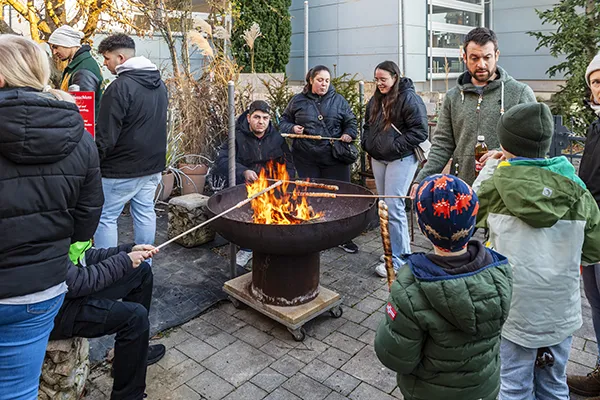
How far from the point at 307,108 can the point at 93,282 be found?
3064 mm

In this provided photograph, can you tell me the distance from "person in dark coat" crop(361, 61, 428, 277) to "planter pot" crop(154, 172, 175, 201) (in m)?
2.88

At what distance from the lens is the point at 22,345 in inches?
78.0

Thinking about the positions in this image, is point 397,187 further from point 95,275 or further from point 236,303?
point 95,275

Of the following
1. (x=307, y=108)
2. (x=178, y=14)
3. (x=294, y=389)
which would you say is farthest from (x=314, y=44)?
(x=294, y=389)

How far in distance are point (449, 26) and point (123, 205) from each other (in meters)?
9.94

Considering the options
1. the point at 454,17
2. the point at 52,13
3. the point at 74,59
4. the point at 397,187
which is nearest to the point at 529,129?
the point at 397,187

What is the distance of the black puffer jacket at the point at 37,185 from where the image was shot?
1822 millimetres

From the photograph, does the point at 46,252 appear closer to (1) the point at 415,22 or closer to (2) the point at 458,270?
(2) the point at 458,270

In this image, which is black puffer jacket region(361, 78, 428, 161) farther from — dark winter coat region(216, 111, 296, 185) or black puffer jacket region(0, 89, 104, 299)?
black puffer jacket region(0, 89, 104, 299)

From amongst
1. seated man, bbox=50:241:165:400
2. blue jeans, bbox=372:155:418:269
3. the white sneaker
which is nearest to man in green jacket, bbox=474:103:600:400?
seated man, bbox=50:241:165:400

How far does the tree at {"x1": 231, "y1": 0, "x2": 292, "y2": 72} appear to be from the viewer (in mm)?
10539

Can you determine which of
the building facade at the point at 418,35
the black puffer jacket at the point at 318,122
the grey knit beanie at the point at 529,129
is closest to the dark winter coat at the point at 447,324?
the grey knit beanie at the point at 529,129

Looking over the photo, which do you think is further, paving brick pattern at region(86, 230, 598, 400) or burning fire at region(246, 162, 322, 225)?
burning fire at region(246, 162, 322, 225)

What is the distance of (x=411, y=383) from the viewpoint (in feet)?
6.11
